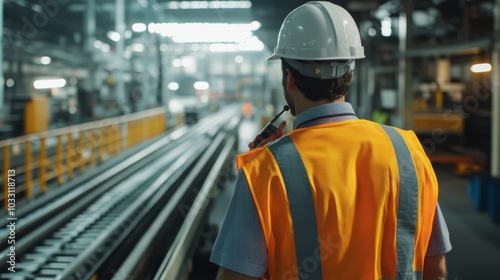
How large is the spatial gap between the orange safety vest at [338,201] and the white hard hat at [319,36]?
0.73ft

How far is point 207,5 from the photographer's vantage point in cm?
1261

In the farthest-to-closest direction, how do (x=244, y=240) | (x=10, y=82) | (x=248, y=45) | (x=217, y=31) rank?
(x=248, y=45) → (x=10, y=82) → (x=217, y=31) → (x=244, y=240)

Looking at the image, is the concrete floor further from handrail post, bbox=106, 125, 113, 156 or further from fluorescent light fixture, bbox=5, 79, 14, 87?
fluorescent light fixture, bbox=5, 79, 14, 87

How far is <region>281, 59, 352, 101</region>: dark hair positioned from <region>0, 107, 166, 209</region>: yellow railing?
18.2 feet

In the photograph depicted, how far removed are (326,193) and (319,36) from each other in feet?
1.58

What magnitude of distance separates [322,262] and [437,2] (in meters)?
14.4

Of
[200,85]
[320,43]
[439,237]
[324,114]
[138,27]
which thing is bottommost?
[439,237]

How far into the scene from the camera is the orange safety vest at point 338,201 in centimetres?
130

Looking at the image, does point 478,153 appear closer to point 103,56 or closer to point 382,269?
point 382,269

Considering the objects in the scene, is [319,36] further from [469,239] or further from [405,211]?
[469,239]

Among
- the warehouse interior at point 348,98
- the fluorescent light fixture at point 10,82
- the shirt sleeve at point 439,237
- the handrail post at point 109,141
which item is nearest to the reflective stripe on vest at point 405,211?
the shirt sleeve at point 439,237

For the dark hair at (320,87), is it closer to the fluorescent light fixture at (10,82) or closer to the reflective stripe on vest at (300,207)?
the reflective stripe on vest at (300,207)

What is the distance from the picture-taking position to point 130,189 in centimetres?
914

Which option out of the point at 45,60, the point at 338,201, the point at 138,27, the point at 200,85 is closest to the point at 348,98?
the point at 45,60
